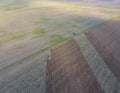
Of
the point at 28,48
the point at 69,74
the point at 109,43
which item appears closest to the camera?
the point at 69,74

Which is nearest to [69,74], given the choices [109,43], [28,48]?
[28,48]

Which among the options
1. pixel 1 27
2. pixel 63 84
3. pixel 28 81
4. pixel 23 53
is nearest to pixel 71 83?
pixel 63 84

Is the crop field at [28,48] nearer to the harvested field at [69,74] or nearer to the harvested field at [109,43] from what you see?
the harvested field at [69,74]

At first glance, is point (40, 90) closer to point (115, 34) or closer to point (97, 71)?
point (97, 71)

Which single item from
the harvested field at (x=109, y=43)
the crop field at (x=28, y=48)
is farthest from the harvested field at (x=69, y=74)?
the harvested field at (x=109, y=43)

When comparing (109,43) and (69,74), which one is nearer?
(69,74)

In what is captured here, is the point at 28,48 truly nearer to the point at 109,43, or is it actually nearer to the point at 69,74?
the point at 69,74

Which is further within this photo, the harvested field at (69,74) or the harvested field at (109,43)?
the harvested field at (109,43)
